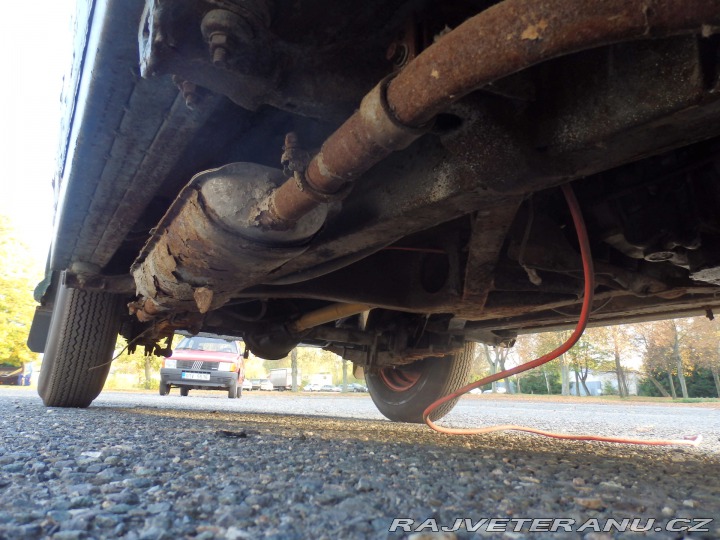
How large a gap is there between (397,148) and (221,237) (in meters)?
0.69

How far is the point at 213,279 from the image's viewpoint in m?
1.73

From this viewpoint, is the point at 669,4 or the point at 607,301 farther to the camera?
the point at 607,301

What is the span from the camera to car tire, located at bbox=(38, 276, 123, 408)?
281cm

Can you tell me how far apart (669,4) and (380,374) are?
369 cm

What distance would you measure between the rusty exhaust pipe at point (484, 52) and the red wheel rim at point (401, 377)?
2.90 metres

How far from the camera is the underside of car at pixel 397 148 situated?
3.01ft

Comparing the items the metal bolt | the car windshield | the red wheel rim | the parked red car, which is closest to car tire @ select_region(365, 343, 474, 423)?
the red wheel rim

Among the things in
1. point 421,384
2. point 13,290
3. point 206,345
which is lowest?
point 421,384

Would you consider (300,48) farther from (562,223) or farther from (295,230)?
(562,223)

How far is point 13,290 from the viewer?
59.1 feet

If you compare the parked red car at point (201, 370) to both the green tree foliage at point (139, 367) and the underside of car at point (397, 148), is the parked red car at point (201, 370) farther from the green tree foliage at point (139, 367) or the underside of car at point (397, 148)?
the green tree foliage at point (139, 367)

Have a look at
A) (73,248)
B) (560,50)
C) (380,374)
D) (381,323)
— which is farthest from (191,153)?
(380,374)

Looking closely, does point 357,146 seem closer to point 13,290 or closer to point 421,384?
point 421,384

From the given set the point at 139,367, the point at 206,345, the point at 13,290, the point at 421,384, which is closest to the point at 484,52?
the point at 421,384
